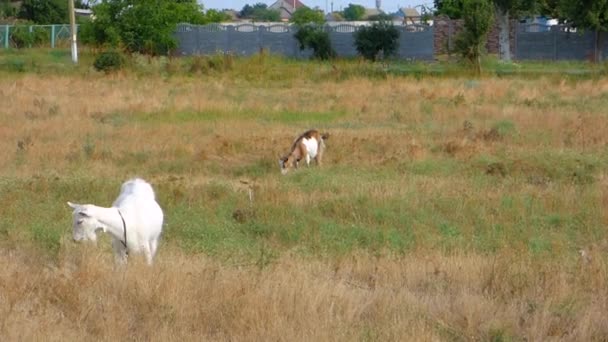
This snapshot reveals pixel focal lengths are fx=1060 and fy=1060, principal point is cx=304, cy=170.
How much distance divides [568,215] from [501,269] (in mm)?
5202

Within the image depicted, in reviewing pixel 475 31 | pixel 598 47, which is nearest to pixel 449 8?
pixel 598 47

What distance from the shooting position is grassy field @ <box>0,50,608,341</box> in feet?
23.8

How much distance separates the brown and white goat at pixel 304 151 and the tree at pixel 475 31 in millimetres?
25276

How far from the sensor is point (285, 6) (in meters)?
156

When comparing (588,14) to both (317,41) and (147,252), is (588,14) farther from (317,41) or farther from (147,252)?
(147,252)

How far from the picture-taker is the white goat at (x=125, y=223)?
901 centimetres

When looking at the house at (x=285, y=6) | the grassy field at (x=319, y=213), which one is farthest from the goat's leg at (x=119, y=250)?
the house at (x=285, y=6)

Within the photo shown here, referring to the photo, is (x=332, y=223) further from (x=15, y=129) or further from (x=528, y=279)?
(x=15, y=129)

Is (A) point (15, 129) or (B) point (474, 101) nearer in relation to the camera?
(A) point (15, 129)

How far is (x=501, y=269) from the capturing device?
8.84m

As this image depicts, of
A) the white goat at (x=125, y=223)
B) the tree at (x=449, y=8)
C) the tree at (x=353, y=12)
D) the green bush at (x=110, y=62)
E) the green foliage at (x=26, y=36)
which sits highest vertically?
the tree at (x=353, y=12)

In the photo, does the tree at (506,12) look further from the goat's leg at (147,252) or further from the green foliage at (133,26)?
the goat's leg at (147,252)

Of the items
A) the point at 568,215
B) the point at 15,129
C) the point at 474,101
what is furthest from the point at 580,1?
the point at 568,215

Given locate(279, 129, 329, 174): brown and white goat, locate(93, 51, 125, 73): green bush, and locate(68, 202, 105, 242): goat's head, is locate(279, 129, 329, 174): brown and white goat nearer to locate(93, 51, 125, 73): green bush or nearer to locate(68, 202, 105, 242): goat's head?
locate(68, 202, 105, 242): goat's head
